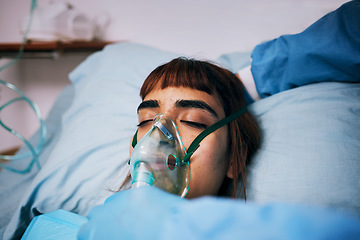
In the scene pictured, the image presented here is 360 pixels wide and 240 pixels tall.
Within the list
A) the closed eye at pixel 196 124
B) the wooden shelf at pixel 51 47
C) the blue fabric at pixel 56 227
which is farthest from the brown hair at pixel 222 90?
the wooden shelf at pixel 51 47

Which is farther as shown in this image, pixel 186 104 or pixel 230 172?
pixel 230 172

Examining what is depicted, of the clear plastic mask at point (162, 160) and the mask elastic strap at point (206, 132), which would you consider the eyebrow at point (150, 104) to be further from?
the mask elastic strap at point (206, 132)

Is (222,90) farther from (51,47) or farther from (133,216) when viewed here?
(51,47)

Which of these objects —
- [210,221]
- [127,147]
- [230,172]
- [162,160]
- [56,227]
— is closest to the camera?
[210,221]

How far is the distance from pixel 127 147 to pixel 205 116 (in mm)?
391

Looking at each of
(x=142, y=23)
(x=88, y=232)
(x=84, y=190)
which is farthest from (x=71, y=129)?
(x=142, y=23)

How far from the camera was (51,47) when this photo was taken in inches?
61.4

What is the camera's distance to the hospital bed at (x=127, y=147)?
589mm

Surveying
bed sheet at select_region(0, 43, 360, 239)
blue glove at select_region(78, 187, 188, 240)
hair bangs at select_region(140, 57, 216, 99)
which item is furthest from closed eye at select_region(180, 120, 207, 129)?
blue glove at select_region(78, 187, 188, 240)

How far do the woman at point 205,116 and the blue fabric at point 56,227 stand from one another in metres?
0.28

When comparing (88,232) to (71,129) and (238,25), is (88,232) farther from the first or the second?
(238,25)

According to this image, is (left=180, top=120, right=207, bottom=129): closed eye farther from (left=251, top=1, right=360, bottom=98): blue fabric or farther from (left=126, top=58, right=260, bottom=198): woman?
(left=251, top=1, right=360, bottom=98): blue fabric

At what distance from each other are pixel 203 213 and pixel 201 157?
14.0 inches

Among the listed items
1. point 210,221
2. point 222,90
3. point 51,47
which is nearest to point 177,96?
point 222,90
